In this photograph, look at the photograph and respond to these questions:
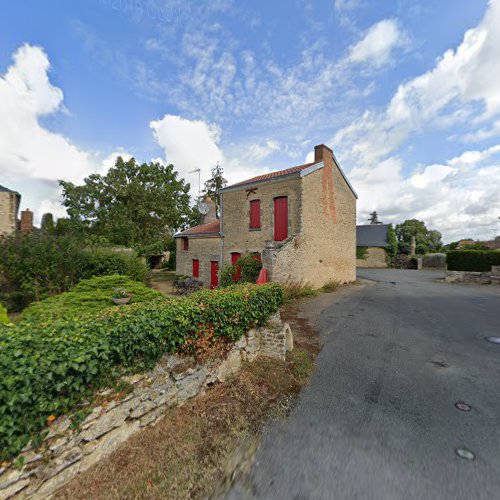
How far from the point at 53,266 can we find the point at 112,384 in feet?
27.3

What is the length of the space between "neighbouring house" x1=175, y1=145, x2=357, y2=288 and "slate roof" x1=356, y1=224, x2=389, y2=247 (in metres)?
18.2

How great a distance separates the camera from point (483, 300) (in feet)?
35.1

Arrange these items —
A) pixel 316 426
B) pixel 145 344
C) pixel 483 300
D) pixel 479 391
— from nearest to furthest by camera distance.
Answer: pixel 145 344 < pixel 316 426 < pixel 479 391 < pixel 483 300

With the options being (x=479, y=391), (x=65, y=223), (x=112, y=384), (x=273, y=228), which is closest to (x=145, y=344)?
(x=112, y=384)

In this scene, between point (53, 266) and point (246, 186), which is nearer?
point (53, 266)

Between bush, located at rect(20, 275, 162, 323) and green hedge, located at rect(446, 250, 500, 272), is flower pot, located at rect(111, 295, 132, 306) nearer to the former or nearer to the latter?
bush, located at rect(20, 275, 162, 323)

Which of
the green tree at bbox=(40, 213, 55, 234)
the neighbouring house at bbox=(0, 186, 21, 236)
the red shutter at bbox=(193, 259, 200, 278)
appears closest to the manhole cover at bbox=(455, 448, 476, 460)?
the green tree at bbox=(40, 213, 55, 234)

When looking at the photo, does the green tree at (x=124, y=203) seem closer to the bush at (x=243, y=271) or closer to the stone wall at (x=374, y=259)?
the bush at (x=243, y=271)

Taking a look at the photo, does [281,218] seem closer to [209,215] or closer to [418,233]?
[209,215]

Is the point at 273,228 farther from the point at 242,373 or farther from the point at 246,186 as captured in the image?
the point at 242,373

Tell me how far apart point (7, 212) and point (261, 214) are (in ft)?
50.6

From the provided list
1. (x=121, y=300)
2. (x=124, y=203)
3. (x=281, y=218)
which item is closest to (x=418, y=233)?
(x=281, y=218)

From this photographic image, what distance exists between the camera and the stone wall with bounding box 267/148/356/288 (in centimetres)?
1138

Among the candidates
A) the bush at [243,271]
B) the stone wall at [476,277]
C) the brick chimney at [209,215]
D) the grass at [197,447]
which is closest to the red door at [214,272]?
the bush at [243,271]
